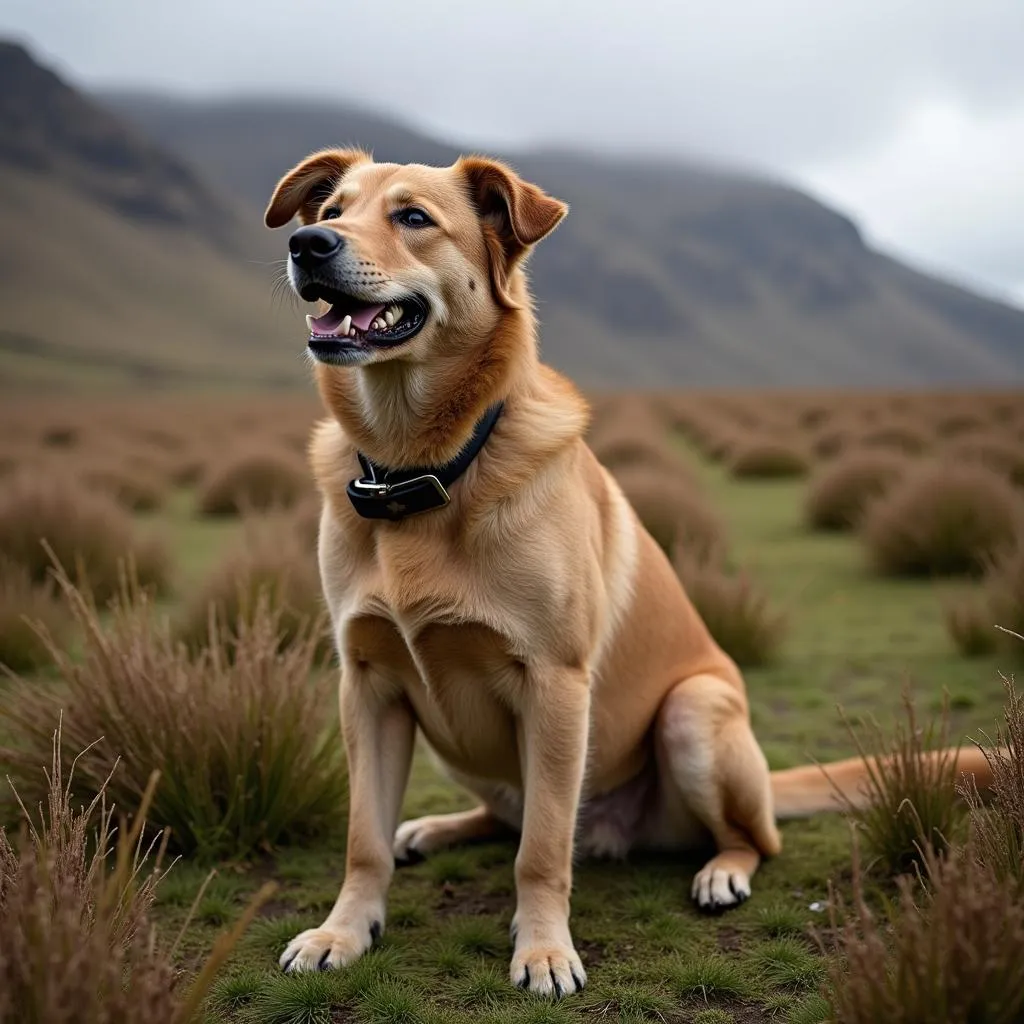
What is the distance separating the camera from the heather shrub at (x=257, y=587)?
699 centimetres

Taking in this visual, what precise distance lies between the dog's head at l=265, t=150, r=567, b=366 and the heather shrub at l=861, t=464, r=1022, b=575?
24.4 feet

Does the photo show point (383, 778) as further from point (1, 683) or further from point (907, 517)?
point (907, 517)

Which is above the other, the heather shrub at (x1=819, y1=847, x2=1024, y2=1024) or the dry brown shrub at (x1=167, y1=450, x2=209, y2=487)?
the heather shrub at (x1=819, y1=847, x2=1024, y2=1024)

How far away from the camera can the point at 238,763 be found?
13.3 feet

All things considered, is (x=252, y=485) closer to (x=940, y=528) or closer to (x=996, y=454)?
(x=940, y=528)

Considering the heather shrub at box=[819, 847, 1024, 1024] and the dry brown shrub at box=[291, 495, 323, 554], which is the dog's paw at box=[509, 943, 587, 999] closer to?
the heather shrub at box=[819, 847, 1024, 1024]

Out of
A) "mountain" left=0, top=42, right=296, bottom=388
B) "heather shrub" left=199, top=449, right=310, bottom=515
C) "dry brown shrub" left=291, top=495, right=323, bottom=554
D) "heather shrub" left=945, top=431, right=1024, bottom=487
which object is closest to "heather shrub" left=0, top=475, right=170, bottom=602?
"dry brown shrub" left=291, top=495, right=323, bottom=554

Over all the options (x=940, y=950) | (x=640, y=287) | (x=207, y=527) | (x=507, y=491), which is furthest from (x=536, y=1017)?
(x=640, y=287)

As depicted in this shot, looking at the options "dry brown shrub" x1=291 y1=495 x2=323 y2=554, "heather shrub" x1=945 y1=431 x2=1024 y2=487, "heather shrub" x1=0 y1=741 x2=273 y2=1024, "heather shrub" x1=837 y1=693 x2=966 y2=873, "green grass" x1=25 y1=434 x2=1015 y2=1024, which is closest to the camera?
"heather shrub" x1=0 y1=741 x2=273 y2=1024

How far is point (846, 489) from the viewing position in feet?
41.8

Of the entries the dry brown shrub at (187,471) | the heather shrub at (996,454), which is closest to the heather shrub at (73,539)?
the dry brown shrub at (187,471)

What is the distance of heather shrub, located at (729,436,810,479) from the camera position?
699 inches

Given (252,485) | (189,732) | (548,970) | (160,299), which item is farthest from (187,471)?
(160,299)

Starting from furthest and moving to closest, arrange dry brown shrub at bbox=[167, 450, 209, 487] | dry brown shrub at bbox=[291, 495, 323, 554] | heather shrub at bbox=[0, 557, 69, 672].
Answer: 1. dry brown shrub at bbox=[167, 450, 209, 487]
2. dry brown shrub at bbox=[291, 495, 323, 554]
3. heather shrub at bbox=[0, 557, 69, 672]
